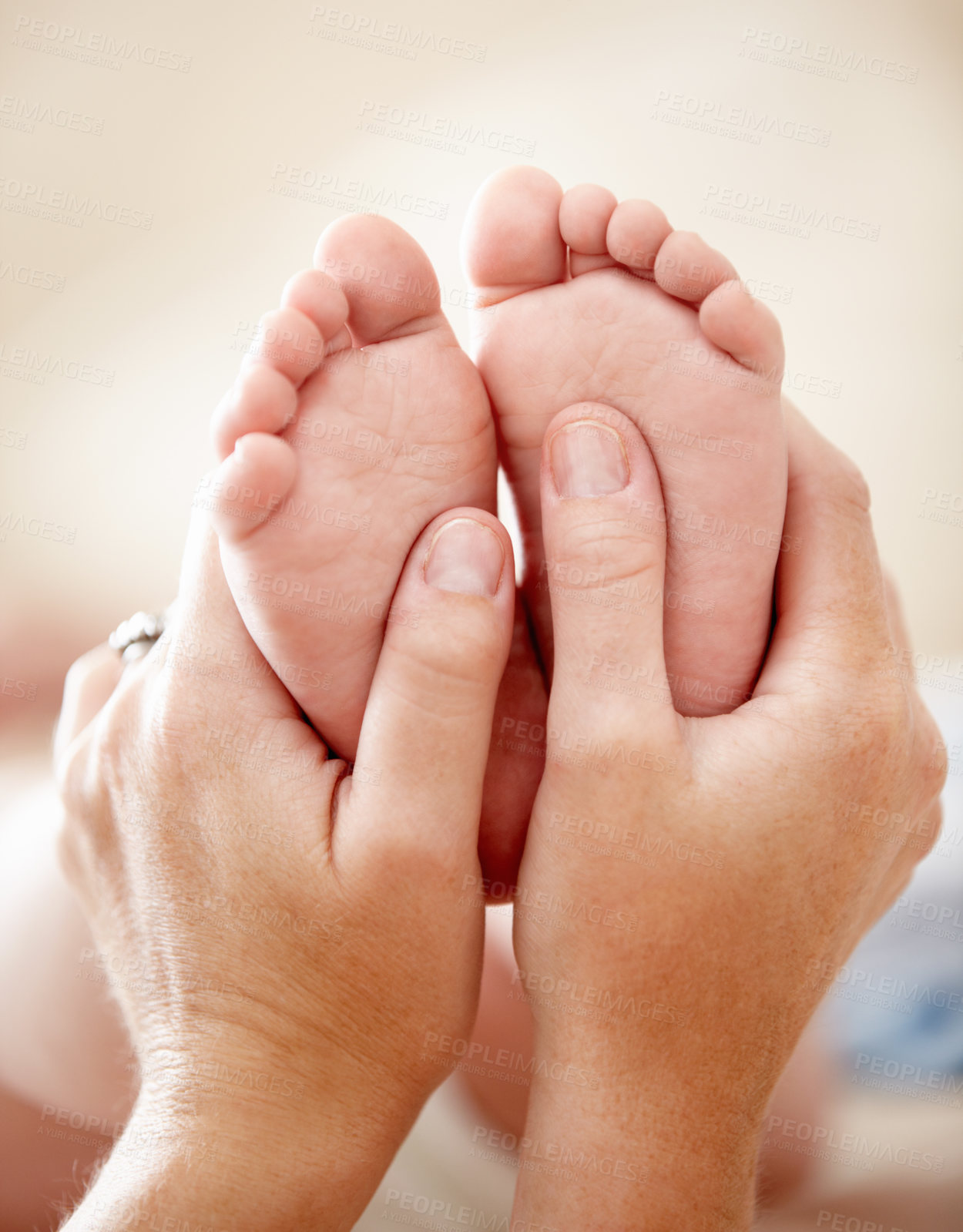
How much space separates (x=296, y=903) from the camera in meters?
0.72

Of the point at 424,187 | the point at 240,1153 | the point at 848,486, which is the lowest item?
the point at 240,1153

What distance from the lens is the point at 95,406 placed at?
5.29 feet

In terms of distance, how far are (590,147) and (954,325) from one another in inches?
24.1

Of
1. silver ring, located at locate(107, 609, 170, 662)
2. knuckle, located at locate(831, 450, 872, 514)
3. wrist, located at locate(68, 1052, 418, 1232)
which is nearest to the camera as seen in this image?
wrist, located at locate(68, 1052, 418, 1232)

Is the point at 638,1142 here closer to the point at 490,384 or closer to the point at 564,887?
the point at 564,887

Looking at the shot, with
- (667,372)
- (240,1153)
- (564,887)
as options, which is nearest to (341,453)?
(667,372)

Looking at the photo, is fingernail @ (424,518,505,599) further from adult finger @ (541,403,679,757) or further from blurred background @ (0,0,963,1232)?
blurred background @ (0,0,963,1232)

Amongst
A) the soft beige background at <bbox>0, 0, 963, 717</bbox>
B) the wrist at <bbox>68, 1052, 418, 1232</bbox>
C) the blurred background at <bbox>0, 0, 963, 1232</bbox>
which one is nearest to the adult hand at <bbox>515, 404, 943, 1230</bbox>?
the wrist at <bbox>68, 1052, 418, 1232</bbox>

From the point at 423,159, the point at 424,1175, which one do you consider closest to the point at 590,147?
the point at 423,159

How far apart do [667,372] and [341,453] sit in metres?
0.25

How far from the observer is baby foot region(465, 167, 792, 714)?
2.33ft

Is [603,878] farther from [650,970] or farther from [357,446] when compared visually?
[357,446]

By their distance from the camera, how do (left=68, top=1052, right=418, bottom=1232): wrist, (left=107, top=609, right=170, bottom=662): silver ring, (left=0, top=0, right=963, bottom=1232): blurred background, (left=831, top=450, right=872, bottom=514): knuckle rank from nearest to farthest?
(left=68, top=1052, right=418, bottom=1232): wrist
(left=831, top=450, right=872, bottom=514): knuckle
(left=107, top=609, right=170, bottom=662): silver ring
(left=0, top=0, right=963, bottom=1232): blurred background

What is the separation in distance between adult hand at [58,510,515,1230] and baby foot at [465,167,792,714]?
0.40 feet
